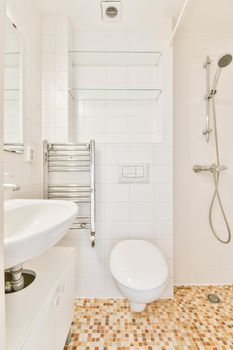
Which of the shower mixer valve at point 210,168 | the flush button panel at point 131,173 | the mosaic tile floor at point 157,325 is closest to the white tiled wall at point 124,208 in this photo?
the flush button panel at point 131,173

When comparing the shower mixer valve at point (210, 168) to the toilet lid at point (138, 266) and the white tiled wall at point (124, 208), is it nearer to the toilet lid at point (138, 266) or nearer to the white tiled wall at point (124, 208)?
the white tiled wall at point (124, 208)

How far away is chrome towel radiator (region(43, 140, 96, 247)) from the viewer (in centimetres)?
151

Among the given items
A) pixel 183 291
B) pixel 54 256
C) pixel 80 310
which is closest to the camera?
pixel 54 256

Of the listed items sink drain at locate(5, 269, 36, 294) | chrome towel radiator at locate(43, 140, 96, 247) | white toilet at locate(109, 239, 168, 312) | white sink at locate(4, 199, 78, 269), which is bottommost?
white toilet at locate(109, 239, 168, 312)

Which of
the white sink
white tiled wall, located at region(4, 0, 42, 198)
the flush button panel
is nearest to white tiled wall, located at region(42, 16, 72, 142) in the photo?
white tiled wall, located at region(4, 0, 42, 198)

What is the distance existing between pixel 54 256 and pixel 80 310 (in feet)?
2.07

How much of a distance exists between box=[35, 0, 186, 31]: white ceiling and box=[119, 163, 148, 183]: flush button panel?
1.15m

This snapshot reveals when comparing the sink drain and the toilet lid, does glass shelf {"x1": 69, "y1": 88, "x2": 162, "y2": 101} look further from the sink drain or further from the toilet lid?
the sink drain

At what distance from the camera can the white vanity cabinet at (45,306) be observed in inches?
25.5

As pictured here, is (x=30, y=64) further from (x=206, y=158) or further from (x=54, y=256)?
(x=206, y=158)

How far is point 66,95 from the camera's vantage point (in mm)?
1556

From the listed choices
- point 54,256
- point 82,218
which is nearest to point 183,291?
point 82,218

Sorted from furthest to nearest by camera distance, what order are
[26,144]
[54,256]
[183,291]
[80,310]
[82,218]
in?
[183,291]
[82,218]
[80,310]
[26,144]
[54,256]

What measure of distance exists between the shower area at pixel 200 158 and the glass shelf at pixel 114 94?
0.25m
